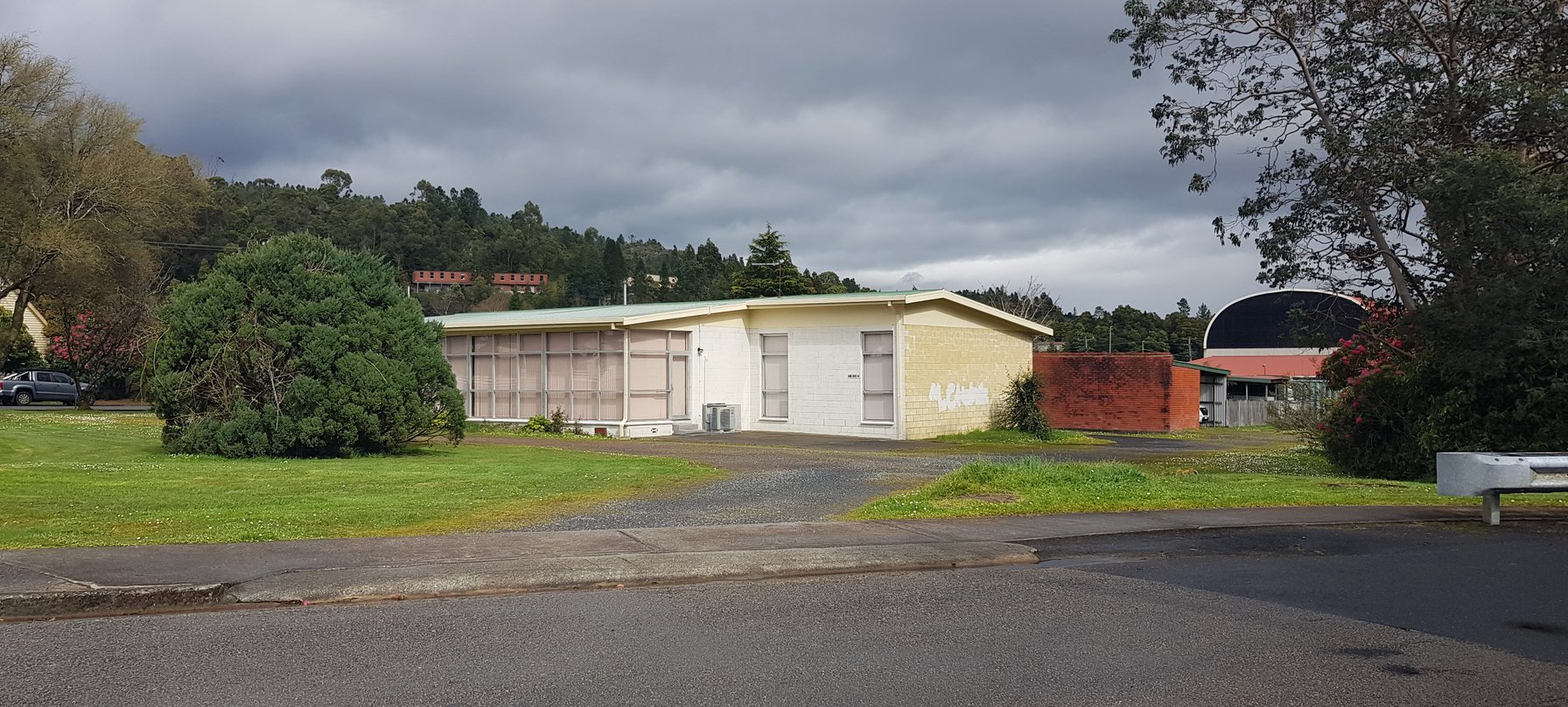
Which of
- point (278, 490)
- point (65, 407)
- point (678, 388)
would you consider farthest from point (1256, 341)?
point (278, 490)

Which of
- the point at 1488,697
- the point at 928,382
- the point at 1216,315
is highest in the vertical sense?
the point at 1216,315

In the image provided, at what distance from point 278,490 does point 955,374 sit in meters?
20.2

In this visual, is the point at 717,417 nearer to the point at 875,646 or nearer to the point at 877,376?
the point at 877,376

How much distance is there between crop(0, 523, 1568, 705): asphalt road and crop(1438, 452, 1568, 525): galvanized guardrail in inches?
112

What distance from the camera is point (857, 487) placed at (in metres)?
16.5

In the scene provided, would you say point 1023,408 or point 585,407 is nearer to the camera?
point 585,407

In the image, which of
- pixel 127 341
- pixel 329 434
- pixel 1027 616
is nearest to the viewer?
pixel 1027 616

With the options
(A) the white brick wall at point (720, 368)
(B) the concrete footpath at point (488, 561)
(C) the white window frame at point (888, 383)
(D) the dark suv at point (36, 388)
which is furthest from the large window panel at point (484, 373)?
(D) the dark suv at point (36, 388)

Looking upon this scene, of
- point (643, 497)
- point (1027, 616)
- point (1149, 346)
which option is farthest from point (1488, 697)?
point (1149, 346)

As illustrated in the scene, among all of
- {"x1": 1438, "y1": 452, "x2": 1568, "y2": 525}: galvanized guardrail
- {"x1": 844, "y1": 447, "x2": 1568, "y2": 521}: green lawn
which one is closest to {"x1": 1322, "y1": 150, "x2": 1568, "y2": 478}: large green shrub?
{"x1": 844, "y1": 447, "x2": 1568, "y2": 521}: green lawn

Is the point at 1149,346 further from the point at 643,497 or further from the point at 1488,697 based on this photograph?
the point at 1488,697

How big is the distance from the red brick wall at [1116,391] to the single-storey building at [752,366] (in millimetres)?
9822

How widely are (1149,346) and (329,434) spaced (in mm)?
78163

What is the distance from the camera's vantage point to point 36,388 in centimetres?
4728
